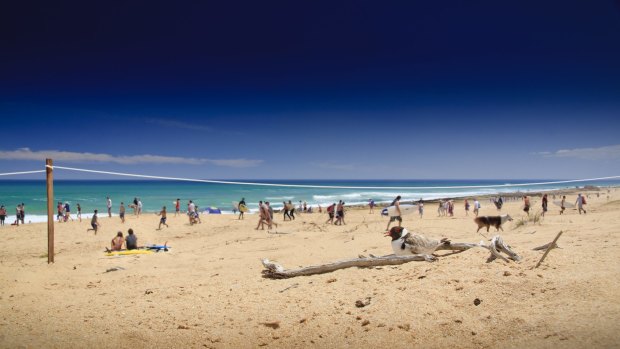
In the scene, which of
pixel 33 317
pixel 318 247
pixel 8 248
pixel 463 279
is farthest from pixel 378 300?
pixel 8 248

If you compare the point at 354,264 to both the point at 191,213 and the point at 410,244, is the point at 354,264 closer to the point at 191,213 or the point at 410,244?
the point at 410,244

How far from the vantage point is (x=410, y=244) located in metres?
6.63

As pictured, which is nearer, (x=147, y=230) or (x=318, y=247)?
(x=318, y=247)

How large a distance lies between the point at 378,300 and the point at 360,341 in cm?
95

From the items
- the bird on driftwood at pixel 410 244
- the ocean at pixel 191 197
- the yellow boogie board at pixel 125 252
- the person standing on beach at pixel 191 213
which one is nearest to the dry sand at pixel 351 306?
the bird on driftwood at pixel 410 244

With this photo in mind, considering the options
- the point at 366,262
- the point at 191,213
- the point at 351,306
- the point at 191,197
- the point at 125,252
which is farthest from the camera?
the point at 191,197

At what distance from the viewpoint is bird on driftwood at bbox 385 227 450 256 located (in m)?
6.61

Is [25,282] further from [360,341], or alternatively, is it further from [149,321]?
[360,341]

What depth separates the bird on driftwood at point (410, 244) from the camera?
661cm

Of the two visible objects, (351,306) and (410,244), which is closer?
(351,306)

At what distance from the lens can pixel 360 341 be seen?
13.7ft

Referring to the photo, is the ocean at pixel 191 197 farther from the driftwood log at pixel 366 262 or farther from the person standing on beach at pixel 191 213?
the person standing on beach at pixel 191 213

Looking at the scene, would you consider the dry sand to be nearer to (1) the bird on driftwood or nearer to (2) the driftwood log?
(2) the driftwood log

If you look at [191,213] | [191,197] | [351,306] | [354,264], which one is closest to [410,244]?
[354,264]
